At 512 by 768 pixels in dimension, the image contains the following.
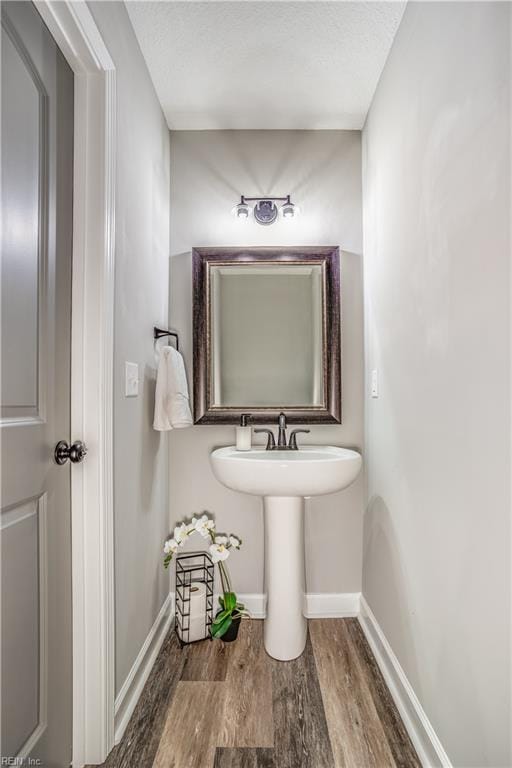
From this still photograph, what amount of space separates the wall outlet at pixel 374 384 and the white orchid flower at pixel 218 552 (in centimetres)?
97

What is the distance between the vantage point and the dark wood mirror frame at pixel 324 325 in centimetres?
195

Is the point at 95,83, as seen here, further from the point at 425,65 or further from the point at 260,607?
the point at 260,607

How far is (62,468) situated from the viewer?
1120 millimetres

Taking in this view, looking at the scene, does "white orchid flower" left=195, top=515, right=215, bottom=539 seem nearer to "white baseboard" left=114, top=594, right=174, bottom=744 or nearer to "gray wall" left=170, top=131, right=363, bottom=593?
"gray wall" left=170, top=131, right=363, bottom=593

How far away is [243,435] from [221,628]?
83 centimetres

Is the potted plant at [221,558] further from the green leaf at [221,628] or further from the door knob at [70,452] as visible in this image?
the door knob at [70,452]

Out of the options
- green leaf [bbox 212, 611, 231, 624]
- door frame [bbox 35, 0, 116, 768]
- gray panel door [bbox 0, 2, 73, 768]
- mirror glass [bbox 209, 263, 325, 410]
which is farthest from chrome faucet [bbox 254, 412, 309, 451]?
gray panel door [bbox 0, 2, 73, 768]

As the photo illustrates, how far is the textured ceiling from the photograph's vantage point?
141 centimetres

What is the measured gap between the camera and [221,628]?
1705 mm

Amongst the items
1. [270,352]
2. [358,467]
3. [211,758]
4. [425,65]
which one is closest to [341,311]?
[270,352]

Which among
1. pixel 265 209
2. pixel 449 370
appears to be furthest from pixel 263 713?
pixel 265 209

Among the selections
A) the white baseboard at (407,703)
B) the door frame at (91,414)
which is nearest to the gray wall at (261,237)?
the white baseboard at (407,703)

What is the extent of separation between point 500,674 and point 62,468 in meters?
Result: 1.16

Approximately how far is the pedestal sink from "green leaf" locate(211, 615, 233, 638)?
0.18 meters
